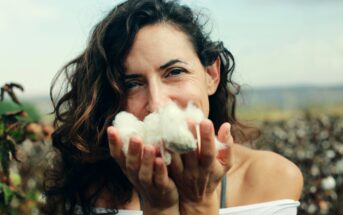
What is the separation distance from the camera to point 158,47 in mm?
2105

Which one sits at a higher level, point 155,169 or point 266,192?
point 155,169

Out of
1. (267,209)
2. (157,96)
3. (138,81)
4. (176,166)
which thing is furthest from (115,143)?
(267,209)

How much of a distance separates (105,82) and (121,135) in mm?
848

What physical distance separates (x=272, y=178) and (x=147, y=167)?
106 cm

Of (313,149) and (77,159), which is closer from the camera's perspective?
(77,159)

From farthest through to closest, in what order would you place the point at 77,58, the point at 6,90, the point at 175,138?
the point at 77,58 < the point at 6,90 < the point at 175,138

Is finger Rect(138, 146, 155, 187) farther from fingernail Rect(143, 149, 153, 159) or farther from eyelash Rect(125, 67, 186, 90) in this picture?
eyelash Rect(125, 67, 186, 90)

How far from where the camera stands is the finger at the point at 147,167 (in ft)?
4.94

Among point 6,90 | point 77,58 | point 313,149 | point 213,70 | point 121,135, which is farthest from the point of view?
point 313,149

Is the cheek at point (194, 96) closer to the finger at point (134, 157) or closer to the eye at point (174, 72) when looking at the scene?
the eye at point (174, 72)

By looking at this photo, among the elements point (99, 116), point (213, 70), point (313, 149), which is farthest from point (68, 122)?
point (313, 149)

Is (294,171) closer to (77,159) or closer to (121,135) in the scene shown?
(77,159)

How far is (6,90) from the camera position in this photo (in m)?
2.26

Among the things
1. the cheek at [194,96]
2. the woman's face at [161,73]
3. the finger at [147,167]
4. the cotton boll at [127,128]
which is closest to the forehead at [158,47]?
the woman's face at [161,73]
